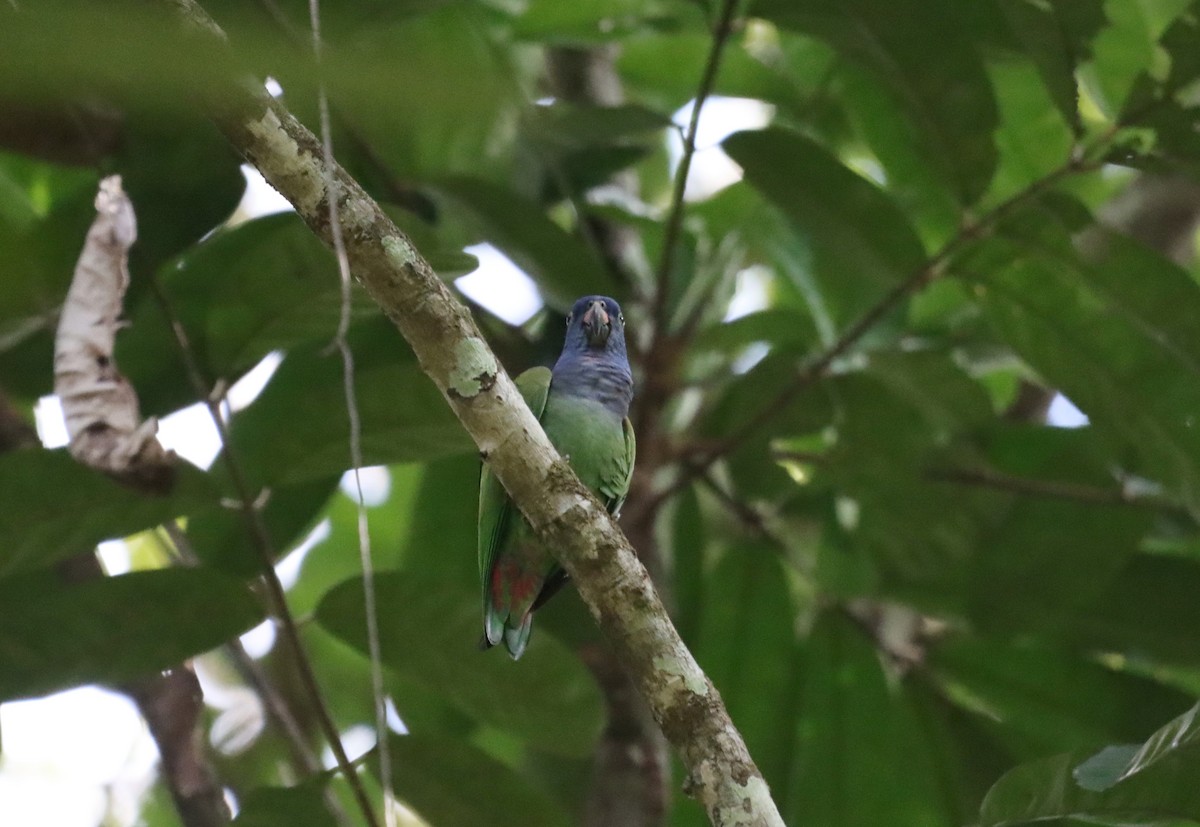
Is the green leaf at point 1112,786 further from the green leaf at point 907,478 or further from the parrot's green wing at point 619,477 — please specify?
the green leaf at point 907,478

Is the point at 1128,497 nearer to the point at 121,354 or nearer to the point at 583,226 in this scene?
the point at 583,226

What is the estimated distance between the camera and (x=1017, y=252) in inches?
120

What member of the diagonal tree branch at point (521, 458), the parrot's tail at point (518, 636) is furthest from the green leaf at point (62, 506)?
the diagonal tree branch at point (521, 458)

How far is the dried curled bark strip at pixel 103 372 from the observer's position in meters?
2.31

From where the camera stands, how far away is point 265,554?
8.53 ft

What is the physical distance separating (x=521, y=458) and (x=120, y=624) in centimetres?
109

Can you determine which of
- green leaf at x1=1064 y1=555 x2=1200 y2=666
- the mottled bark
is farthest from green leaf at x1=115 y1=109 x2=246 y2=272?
green leaf at x1=1064 y1=555 x2=1200 y2=666

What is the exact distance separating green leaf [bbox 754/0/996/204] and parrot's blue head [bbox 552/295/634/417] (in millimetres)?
861

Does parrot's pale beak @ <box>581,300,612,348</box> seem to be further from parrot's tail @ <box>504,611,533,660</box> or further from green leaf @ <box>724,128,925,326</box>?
parrot's tail @ <box>504,611,533,660</box>

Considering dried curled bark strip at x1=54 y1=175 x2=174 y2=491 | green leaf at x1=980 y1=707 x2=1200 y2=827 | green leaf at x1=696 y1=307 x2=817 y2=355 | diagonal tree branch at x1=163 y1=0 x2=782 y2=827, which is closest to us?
diagonal tree branch at x1=163 y1=0 x2=782 y2=827

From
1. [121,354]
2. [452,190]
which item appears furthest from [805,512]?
[121,354]

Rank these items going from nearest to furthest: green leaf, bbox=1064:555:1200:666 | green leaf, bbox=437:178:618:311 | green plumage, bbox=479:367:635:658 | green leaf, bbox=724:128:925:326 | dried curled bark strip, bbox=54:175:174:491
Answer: dried curled bark strip, bbox=54:175:174:491
green plumage, bbox=479:367:635:658
green leaf, bbox=724:128:925:326
green leaf, bbox=437:178:618:311
green leaf, bbox=1064:555:1200:666

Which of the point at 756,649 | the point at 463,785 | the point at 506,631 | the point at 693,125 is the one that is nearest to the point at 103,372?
the point at 506,631

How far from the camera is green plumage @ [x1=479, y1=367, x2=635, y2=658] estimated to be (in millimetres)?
2750
